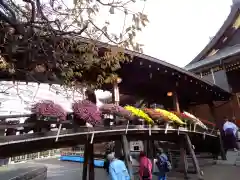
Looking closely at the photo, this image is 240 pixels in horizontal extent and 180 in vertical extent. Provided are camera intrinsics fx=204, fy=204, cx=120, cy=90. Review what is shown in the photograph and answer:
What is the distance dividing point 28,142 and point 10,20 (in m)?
2.69

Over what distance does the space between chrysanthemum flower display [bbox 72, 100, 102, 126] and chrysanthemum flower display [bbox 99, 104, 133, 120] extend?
0.51m

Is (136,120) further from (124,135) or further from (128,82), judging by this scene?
(128,82)

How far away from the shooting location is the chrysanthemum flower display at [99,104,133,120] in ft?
Answer: 19.6

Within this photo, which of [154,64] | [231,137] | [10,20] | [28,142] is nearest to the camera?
[10,20]

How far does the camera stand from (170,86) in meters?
10.2

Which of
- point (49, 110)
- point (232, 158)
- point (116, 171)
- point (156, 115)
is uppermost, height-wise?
point (156, 115)

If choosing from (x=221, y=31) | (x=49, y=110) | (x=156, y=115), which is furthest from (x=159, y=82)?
(x=221, y=31)

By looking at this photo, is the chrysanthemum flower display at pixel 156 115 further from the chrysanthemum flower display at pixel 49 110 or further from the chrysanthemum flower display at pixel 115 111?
the chrysanthemum flower display at pixel 49 110

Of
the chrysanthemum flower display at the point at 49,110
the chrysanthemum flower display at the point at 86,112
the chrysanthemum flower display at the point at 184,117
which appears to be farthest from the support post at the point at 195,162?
the chrysanthemum flower display at the point at 49,110

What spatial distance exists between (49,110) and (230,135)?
10073 mm

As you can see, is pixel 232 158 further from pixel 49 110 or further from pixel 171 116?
pixel 49 110

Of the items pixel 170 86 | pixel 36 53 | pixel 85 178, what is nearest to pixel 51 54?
pixel 36 53

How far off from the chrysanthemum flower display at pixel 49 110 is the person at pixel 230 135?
956cm

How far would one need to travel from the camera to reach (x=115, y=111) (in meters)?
6.16
